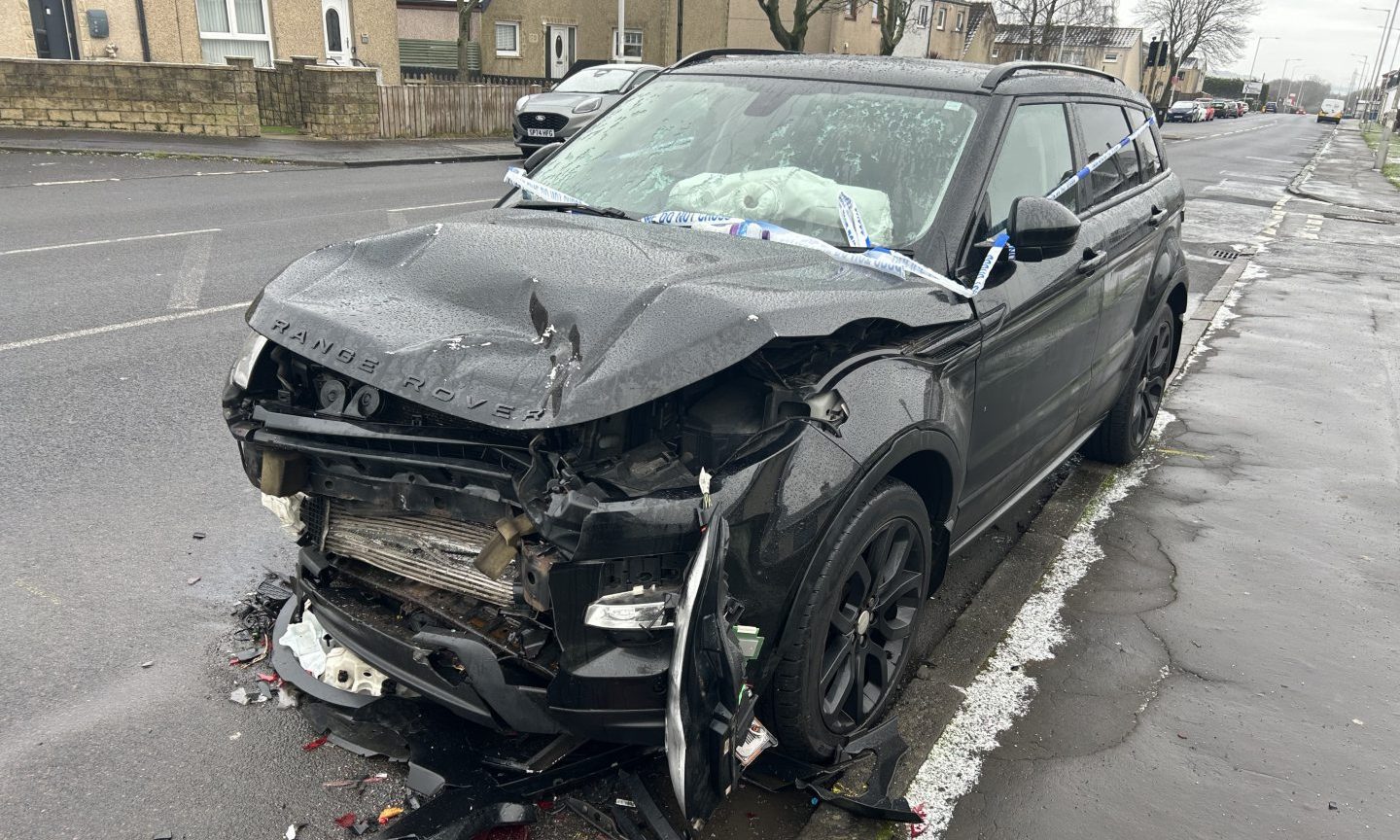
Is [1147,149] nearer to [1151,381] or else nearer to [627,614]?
[1151,381]

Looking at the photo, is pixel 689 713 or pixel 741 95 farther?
pixel 741 95

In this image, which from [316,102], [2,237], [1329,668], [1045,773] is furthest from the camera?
[316,102]

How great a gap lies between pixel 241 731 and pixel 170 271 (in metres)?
6.63

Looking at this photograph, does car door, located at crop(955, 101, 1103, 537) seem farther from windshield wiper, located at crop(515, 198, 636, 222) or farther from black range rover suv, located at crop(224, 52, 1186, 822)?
windshield wiper, located at crop(515, 198, 636, 222)

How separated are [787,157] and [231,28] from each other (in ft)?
89.5

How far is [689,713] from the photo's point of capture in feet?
7.38

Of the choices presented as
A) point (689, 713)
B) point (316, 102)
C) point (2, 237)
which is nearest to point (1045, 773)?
point (689, 713)

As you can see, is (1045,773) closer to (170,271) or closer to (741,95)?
(741,95)

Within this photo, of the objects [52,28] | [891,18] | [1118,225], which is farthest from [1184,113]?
[1118,225]

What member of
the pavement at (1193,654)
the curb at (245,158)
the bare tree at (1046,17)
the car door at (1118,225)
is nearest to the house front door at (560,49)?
the bare tree at (1046,17)

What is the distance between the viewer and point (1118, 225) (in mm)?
4613

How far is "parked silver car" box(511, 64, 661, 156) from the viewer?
61.2ft

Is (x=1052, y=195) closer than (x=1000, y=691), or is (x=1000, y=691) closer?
(x=1000, y=691)

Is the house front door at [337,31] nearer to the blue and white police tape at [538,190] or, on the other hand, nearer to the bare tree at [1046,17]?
the blue and white police tape at [538,190]
